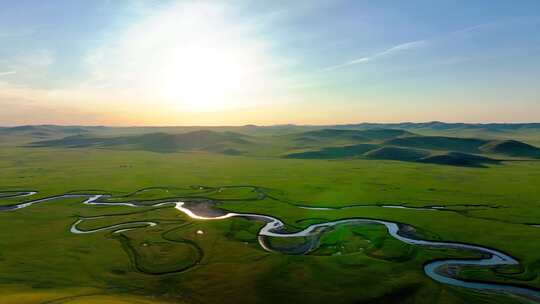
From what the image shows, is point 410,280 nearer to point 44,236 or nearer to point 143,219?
point 143,219

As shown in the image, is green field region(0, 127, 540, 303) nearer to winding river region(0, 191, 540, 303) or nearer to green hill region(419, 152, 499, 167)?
winding river region(0, 191, 540, 303)

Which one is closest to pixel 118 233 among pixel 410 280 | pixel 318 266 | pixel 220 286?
pixel 220 286

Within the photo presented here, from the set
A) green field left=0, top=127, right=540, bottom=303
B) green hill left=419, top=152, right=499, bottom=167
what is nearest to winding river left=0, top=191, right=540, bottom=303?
green field left=0, top=127, right=540, bottom=303

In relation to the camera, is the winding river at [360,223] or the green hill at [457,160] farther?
the green hill at [457,160]

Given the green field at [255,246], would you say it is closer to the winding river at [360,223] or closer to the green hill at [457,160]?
the winding river at [360,223]

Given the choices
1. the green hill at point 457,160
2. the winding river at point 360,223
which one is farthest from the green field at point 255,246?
the green hill at point 457,160

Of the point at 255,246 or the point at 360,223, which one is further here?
the point at 360,223

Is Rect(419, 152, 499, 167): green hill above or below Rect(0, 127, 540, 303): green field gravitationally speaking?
above

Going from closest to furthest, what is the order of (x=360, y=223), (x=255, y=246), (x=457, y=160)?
1. (x=255, y=246)
2. (x=360, y=223)
3. (x=457, y=160)

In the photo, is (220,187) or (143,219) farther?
(220,187)

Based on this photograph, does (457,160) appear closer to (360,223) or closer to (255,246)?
(360,223)

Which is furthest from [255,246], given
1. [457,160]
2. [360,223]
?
[457,160]
